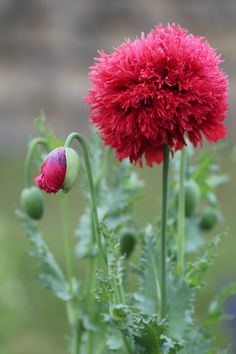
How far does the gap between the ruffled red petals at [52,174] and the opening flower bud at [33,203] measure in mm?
251

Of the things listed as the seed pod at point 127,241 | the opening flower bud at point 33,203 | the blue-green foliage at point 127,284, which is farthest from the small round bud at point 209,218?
the opening flower bud at point 33,203

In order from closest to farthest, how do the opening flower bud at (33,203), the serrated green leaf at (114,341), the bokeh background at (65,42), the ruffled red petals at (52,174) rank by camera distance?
the ruffled red petals at (52,174) < the serrated green leaf at (114,341) < the opening flower bud at (33,203) < the bokeh background at (65,42)

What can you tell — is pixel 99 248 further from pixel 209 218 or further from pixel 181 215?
pixel 209 218

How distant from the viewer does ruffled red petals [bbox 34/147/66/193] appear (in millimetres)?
885

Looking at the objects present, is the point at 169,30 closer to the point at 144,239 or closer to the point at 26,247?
the point at 144,239

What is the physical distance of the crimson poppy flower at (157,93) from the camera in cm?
89

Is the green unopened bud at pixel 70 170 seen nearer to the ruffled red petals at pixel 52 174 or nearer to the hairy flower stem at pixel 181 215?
the ruffled red petals at pixel 52 174

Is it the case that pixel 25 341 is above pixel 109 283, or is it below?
above

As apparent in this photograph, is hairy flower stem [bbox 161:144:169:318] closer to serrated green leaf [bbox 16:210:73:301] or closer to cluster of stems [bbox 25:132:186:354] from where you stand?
cluster of stems [bbox 25:132:186:354]

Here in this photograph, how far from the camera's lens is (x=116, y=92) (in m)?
0.91

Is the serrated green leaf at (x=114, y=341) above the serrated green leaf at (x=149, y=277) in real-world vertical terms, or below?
below

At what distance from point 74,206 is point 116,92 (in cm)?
286

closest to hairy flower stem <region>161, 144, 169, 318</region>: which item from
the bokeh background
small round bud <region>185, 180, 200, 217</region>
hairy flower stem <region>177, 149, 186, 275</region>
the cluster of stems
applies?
the cluster of stems

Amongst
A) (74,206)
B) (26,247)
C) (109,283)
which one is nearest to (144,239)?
(109,283)
